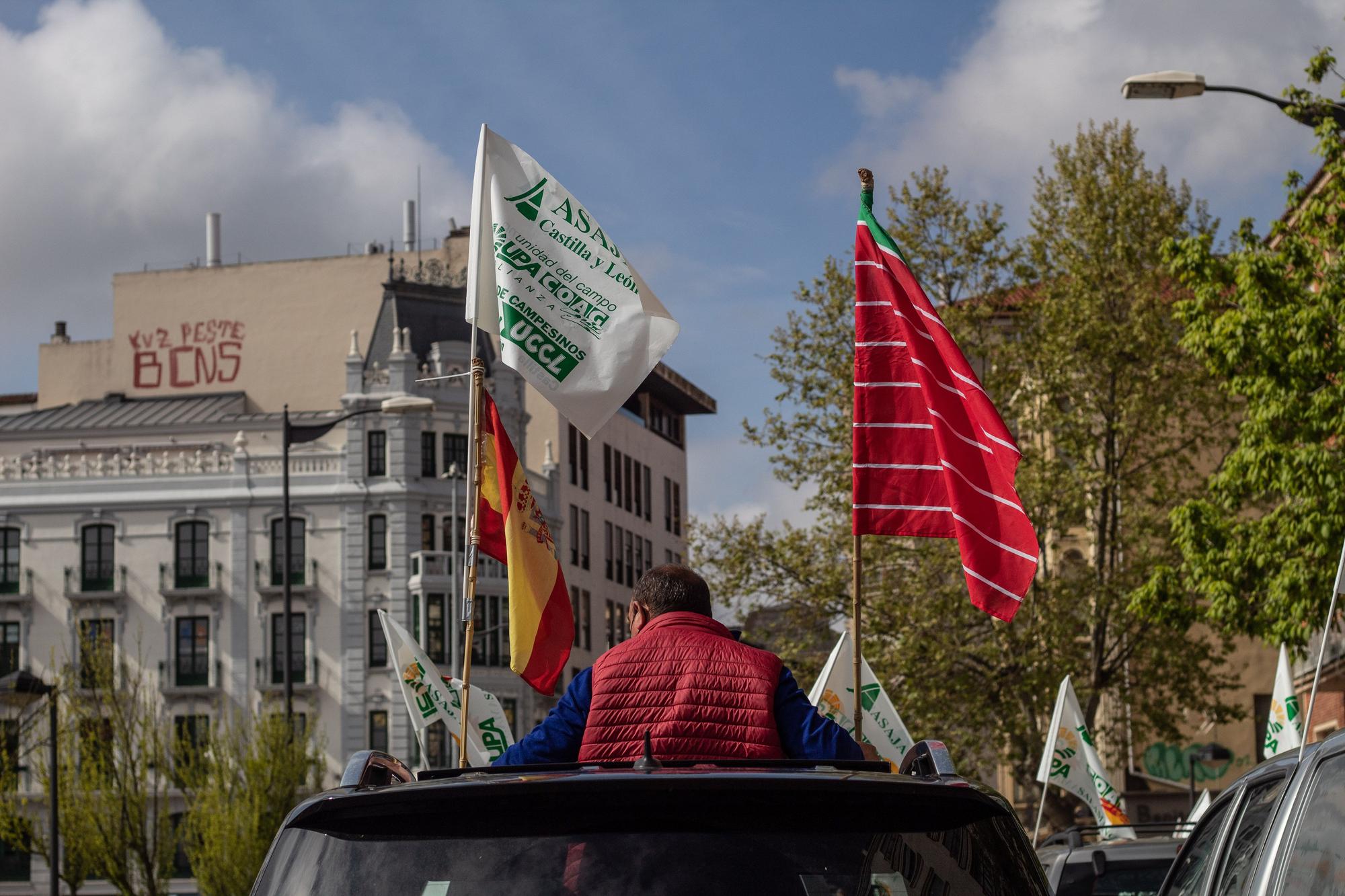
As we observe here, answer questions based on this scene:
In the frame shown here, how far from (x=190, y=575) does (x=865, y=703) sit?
2038 inches

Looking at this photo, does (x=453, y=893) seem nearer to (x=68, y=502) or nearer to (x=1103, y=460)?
(x=1103, y=460)

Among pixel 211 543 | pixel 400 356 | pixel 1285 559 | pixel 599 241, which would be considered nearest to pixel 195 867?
pixel 211 543

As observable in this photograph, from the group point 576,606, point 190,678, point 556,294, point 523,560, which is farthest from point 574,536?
point 556,294

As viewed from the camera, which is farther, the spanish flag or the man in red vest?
the spanish flag

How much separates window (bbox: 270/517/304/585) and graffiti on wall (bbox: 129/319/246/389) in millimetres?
11002

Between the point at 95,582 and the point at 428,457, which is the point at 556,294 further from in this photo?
the point at 95,582

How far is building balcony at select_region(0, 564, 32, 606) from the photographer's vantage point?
223 feet

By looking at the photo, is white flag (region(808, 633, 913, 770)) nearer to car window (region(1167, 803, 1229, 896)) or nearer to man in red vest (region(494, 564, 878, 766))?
car window (region(1167, 803, 1229, 896))

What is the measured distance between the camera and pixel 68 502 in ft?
225

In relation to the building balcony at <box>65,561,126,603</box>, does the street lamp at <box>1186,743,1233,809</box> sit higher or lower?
lower

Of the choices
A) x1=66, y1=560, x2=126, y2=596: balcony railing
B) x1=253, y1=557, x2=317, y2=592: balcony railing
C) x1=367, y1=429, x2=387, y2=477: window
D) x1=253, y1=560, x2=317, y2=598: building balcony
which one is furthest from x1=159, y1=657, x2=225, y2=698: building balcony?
x1=367, y1=429, x2=387, y2=477: window

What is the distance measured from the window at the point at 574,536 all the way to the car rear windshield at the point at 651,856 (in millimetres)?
73831

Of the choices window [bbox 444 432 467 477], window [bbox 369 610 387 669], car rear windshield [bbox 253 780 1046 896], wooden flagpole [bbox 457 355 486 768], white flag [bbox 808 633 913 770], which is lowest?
window [bbox 369 610 387 669]

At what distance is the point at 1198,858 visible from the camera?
7113 millimetres
